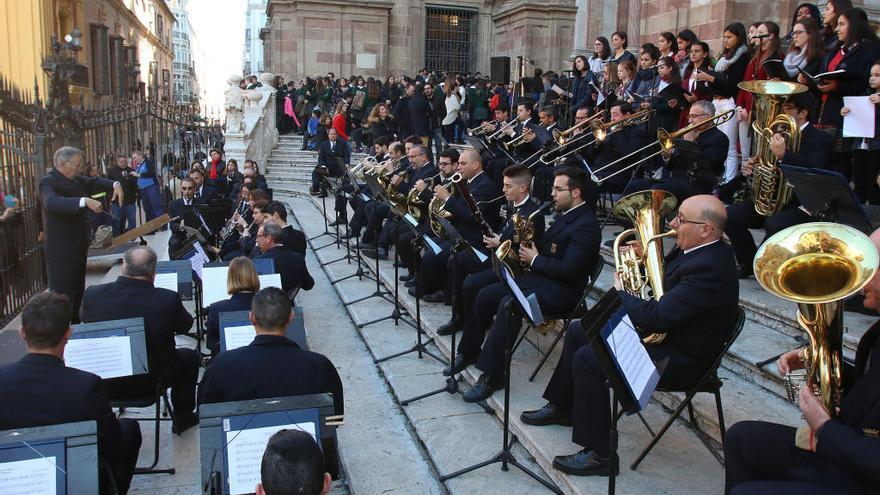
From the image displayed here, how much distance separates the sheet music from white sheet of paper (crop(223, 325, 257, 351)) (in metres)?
0.59

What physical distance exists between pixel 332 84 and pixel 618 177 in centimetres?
1541

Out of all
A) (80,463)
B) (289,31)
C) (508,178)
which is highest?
(289,31)

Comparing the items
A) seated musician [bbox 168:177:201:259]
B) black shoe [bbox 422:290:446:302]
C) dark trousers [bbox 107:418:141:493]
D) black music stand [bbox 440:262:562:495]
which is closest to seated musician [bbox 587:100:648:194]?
black shoe [bbox 422:290:446:302]

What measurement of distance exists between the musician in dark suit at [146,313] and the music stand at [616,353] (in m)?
3.25

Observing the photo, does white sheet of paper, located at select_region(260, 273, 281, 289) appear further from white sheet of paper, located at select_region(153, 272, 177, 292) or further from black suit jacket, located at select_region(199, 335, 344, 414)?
black suit jacket, located at select_region(199, 335, 344, 414)

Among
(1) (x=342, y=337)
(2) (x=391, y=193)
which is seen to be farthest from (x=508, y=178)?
(1) (x=342, y=337)

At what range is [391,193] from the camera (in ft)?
25.6

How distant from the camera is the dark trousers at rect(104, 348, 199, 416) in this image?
4754mm

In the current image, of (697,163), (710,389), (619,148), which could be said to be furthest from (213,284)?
(619,148)

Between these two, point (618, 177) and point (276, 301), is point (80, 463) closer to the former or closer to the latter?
point (276, 301)

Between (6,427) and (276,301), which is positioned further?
(276,301)

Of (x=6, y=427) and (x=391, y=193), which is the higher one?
(x=391, y=193)

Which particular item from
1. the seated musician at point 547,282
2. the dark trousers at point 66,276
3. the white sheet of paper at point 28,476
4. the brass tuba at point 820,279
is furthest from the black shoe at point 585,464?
the dark trousers at point 66,276

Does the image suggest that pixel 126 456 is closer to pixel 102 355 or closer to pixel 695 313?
pixel 102 355
